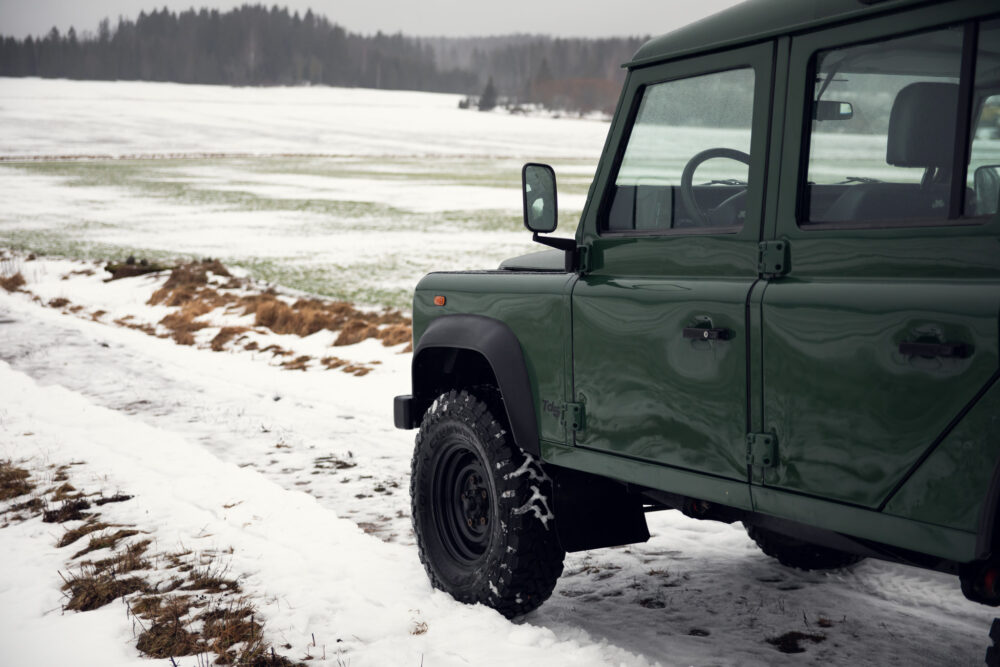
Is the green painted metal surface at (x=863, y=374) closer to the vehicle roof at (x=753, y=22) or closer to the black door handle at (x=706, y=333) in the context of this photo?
the black door handle at (x=706, y=333)

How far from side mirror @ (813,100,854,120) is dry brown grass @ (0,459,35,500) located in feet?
16.6

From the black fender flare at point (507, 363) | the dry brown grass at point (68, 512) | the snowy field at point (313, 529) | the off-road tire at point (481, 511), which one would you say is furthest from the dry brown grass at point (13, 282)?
the black fender flare at point (507, 363)

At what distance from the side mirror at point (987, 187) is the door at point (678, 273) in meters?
→ 0.69

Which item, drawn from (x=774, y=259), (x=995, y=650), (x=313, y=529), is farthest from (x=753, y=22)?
(x=313, y=529)

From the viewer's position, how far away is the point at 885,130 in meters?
3.12

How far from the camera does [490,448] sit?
4.38m

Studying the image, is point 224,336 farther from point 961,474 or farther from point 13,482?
point 961,474

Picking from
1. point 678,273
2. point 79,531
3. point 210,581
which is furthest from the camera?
point 79,531

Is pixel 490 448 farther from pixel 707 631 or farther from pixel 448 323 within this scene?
pixel 707 631

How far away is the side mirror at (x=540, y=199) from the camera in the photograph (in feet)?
13.0

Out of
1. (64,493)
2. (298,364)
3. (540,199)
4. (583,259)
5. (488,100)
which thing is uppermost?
(488,100)

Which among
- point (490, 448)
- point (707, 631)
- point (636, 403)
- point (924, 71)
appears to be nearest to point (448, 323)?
point (490, 448)

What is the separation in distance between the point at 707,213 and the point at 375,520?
3103 mm

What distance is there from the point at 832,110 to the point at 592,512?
186 cm
